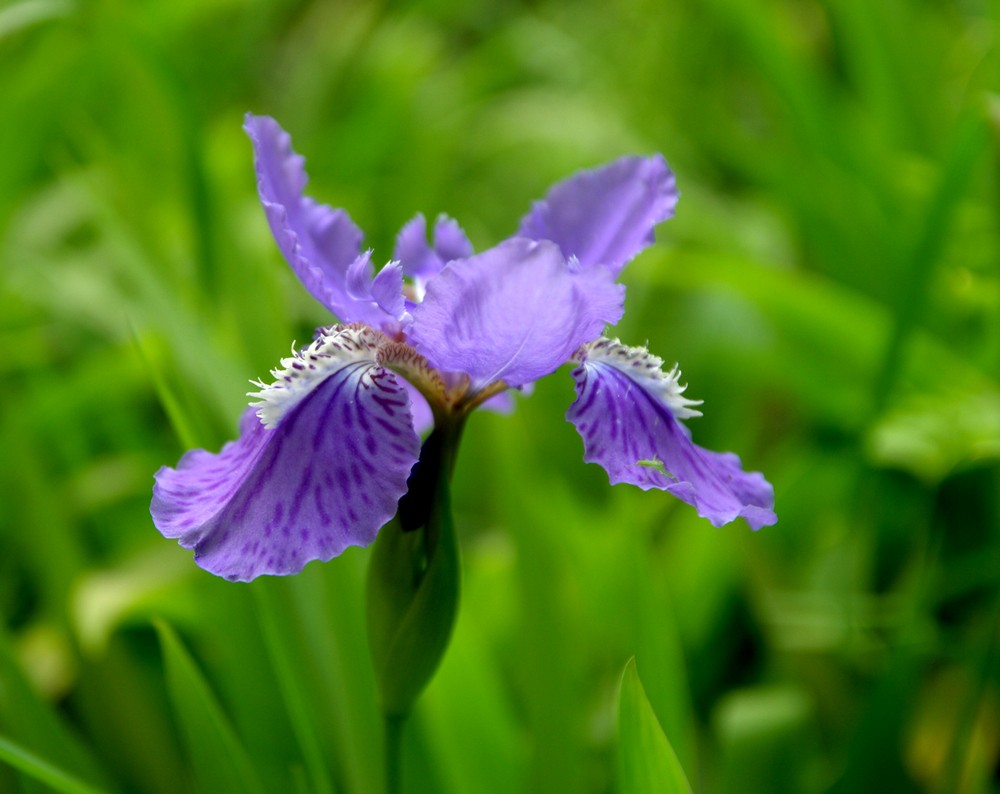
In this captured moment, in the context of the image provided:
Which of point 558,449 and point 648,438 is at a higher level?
point 648,438

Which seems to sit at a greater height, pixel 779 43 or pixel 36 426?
pixel 779 43

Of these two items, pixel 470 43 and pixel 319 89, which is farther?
pixel 470 43

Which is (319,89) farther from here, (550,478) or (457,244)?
(457,244)

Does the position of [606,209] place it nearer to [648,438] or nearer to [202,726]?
[648,438]

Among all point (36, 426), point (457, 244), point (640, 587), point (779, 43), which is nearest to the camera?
point (457, 244)

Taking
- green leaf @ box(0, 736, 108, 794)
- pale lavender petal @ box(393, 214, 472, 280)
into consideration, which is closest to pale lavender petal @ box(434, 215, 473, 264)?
pale lavender petal @ box(393, 214, 472, 280)

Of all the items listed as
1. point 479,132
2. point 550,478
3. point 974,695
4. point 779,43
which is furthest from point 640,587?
point 479,132

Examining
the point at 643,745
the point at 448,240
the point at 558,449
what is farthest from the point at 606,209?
the point at 558,449
